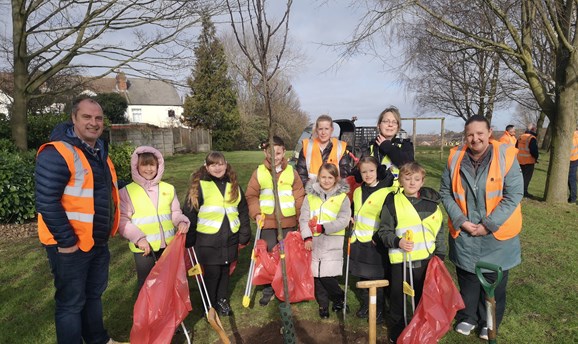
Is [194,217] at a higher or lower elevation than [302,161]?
lower

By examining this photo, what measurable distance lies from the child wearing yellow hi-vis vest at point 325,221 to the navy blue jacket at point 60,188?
5.91 ft

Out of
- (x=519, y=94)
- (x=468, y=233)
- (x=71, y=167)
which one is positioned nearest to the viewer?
(x=71, y=167)

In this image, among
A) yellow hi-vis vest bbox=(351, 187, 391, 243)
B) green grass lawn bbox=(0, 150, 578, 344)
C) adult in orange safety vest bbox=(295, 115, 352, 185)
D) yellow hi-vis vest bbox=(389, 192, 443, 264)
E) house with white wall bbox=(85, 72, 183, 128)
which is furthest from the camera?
house with white wall bbox=(85, 72, 183, 128)

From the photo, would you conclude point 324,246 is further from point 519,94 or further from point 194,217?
point 519,94

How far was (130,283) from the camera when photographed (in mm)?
4547

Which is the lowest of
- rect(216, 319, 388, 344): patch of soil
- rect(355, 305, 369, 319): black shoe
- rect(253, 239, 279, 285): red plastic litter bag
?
rect(216, 319, 388, 344): patch of soil

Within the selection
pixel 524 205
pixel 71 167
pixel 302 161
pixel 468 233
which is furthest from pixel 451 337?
pixel 524 205

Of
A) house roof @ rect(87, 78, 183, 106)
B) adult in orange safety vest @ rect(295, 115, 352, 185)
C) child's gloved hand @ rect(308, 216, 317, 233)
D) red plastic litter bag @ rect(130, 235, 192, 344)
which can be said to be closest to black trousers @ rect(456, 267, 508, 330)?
child's gloved hand @ rect(308, 216, 317, 233)

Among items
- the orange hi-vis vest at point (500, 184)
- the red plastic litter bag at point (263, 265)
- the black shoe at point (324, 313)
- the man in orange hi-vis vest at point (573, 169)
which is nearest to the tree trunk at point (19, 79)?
the red plastic litter bag at point (263, 265)

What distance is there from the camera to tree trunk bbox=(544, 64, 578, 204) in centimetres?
769

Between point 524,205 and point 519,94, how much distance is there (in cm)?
1260

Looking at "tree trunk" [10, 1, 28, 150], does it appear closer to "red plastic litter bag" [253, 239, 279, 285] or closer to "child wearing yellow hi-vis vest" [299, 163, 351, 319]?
"red plastic litter bag" [253, 239, 279, 285]

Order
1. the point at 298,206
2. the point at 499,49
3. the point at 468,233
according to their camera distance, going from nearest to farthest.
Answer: the point at 468,233
the point at 298,206
the point at 499,49

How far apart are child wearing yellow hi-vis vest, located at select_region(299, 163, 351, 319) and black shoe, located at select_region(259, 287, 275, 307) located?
0.64 metres
